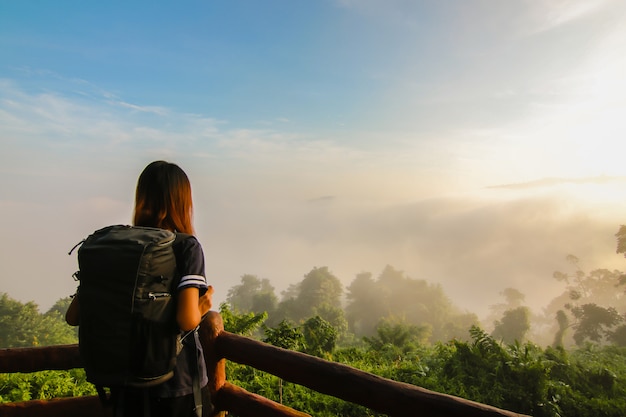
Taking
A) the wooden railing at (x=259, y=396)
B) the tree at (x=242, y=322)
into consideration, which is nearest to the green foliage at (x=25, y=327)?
the tree at (x=242, y=322)

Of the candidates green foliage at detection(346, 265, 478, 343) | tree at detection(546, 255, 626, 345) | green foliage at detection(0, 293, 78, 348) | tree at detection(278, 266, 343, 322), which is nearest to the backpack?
green foliage at detection(0, 293, 78, 348)

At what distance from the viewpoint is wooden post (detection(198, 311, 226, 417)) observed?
3217 millimetres

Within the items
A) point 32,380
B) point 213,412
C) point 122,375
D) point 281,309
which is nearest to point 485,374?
point 213,412

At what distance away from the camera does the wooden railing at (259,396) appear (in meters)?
2.29

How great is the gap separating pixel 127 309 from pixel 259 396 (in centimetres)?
179

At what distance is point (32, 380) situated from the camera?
6.59m

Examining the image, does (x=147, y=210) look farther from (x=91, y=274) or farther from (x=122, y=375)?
(x=122, y=375)

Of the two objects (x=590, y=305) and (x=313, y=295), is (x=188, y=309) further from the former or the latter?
(x=313, y=295)

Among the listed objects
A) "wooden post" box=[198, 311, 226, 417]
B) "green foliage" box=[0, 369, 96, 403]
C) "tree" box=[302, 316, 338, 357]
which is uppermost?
"wooden post" box=[198, 311, 226, 417]

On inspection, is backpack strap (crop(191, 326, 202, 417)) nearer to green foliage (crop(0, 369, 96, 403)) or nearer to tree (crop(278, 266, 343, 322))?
green foliage (crop(0, 369, 96, 403))

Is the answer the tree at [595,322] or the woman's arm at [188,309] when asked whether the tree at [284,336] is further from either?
the tree at [595,322]

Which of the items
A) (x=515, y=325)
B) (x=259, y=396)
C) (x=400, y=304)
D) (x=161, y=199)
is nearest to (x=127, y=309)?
(x=161, y=199)

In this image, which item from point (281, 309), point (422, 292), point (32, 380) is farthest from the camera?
point (422, 292)

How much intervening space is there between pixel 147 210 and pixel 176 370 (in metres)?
0.82
